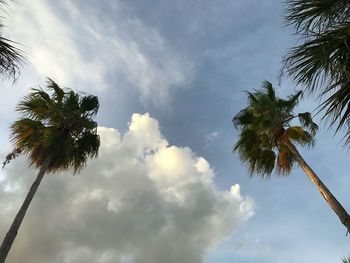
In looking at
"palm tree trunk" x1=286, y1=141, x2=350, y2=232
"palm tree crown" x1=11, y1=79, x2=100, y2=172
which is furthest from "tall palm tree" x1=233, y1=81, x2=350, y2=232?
"palm tree crown" x1=11, y1=79, x2=100, y2=172

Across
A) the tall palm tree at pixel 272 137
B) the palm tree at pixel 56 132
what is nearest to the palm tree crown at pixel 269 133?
the tall palm tree at pixel 272 137

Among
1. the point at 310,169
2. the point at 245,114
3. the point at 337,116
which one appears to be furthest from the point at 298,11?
the point at 245,114

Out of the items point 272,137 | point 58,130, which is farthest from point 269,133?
point 58,130

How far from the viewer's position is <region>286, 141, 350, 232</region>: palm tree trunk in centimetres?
1415

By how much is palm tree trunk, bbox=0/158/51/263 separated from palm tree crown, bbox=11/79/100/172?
0.49 meters

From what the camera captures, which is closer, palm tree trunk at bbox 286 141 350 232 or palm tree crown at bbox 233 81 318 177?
palm tree trunk at bbox 286 141 350 232

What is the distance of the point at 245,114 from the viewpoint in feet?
Result: 66.4

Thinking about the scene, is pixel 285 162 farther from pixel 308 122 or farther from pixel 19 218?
pixel 19 218

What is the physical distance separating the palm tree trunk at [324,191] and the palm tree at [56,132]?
9.38 m

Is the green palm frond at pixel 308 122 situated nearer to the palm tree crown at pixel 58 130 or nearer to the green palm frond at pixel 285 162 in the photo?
the green palm frond at pixel 285 162

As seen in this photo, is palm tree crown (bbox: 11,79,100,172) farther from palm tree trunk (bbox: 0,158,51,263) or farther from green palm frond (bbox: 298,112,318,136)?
green palm frond (bbox: 298,112,318,136)

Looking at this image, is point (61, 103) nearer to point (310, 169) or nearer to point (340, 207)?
point (310, 169)

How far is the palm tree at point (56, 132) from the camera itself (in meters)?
→ 17.5

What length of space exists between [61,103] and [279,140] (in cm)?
1047
